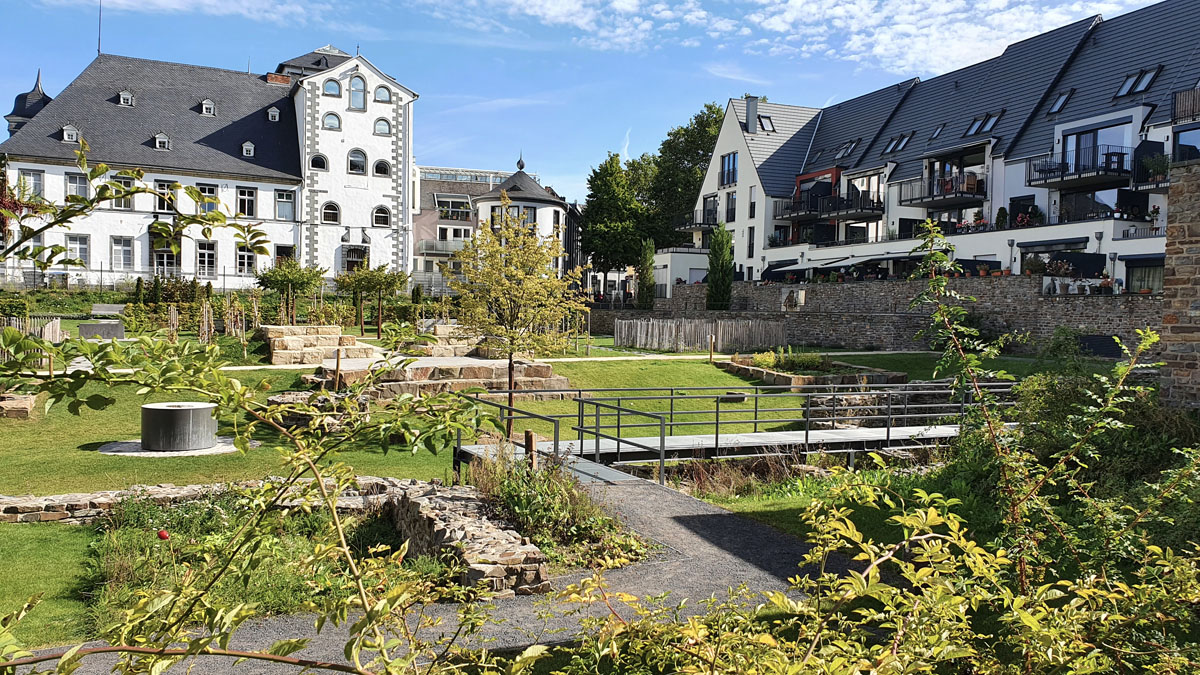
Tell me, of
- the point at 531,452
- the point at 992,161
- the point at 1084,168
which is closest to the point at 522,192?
the point at 992,161

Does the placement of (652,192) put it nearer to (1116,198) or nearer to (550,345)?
(1116,198)

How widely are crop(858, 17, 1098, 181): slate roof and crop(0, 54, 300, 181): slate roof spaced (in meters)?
34.8

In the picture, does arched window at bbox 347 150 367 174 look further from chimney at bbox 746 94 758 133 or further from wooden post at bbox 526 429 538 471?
wooden post at bbox 526 429 538 471

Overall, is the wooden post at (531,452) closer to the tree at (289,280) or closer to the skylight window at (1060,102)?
the tree at (289,280)

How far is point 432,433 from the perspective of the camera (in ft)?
8.11

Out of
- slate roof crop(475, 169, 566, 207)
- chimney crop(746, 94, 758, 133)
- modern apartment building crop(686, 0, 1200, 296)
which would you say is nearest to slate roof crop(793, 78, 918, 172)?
modern apartment building crop(686, 0, 1200, 296)

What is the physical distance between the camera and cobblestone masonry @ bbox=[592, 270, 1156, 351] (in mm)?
26719

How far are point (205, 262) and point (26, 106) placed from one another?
64.3 ft

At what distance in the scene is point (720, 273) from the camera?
4800cm

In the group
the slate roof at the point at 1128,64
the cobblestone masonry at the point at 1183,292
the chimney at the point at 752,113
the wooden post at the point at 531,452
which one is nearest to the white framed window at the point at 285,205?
the chimney at the point at 752,113

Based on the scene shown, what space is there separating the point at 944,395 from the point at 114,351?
23643 mm

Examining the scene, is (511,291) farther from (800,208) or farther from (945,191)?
(800,208)

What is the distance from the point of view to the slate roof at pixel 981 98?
41094 mm

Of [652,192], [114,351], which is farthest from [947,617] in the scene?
[652,192]
